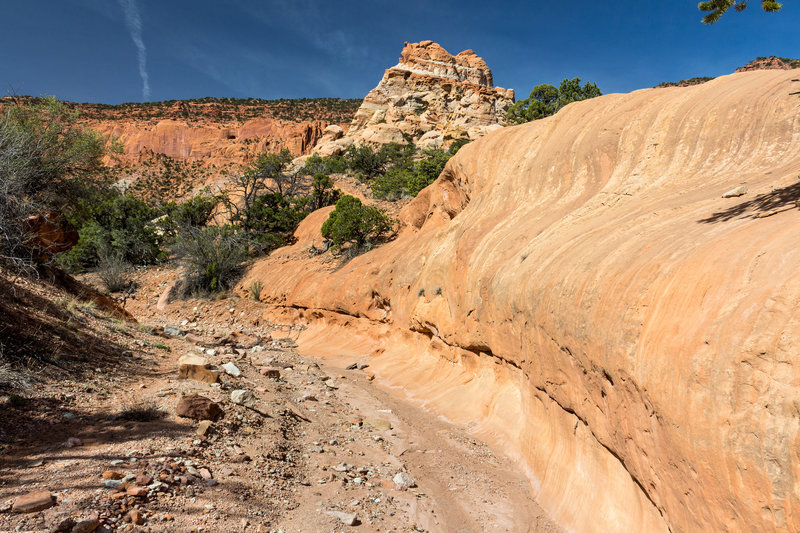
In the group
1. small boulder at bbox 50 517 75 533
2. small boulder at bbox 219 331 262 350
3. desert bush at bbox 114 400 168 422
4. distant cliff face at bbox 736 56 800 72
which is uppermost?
distant cliff face at bbox 736 56 800 72

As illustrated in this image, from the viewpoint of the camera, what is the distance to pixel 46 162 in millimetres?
10367

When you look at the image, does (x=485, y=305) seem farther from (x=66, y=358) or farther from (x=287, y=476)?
(x=66, y=358)

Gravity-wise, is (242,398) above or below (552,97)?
below

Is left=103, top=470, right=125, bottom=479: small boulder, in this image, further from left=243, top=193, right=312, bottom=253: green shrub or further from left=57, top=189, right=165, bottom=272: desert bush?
left=57, top=189, right=165, bottom=272: desert bush

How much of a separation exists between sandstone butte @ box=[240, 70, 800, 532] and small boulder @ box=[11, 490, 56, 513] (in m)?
4.92

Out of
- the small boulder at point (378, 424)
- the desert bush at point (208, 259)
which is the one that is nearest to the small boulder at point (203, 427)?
the small boulder at point (378, 424)

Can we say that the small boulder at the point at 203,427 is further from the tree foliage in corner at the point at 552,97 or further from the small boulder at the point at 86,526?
the tree foliage in corner at the point at 552,97

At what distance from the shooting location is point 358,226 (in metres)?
15.9

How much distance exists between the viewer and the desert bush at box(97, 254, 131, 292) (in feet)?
67.8

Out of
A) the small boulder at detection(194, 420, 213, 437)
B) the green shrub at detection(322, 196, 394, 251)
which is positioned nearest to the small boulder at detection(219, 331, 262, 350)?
the green shrub at detection(322, 196, 394, 251)

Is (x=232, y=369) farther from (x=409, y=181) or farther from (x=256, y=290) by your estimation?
(x=409, y=181)

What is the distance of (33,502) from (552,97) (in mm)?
31370

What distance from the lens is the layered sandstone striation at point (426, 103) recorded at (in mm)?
45844

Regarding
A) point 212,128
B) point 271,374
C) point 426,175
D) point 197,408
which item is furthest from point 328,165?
point 212,128
